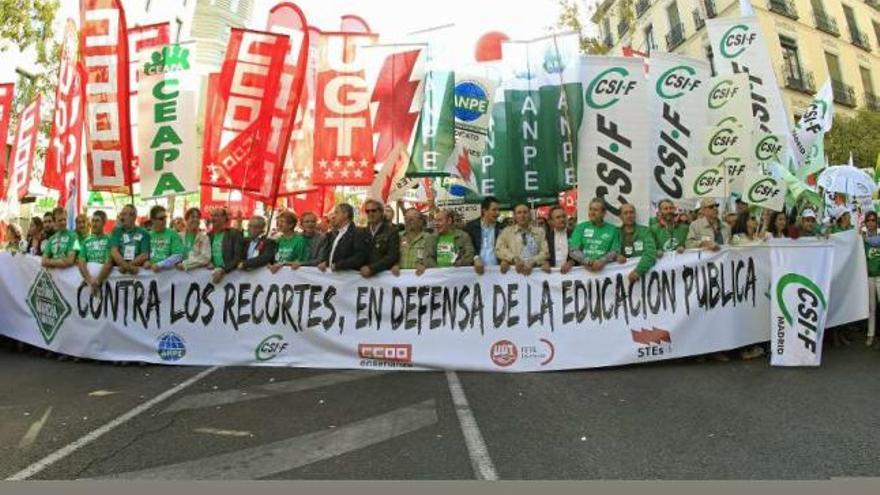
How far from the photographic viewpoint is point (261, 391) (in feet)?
20.0

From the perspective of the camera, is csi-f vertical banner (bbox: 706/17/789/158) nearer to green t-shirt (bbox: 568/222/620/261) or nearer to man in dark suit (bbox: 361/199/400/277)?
green t-shirt (bbox: 568/222/620/261)

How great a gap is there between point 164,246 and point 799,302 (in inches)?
279

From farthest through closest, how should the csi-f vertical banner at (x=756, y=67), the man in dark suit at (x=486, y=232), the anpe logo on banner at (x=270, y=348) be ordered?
the csi-f vertical banner at (x=756, y=67) < the man in dark suit at (x=486, y=232) < the anpe logo on banner at (x=270, y=348)

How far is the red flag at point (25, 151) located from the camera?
11703 mm

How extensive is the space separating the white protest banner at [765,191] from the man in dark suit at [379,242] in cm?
432

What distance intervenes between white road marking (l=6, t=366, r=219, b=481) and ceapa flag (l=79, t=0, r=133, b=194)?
11.7ft

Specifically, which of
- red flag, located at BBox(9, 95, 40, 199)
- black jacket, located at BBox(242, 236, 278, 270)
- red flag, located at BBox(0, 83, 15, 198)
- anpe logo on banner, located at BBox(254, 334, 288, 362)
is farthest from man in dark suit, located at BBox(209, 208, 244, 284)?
red flag, located at BBox(9, 95, 40, 199)

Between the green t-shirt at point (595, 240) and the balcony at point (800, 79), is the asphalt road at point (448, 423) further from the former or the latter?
the balcony at point (800, 79)

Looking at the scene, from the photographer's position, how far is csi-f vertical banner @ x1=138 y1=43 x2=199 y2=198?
8.47 meters

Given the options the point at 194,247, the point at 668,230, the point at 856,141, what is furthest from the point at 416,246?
the point at 856,141

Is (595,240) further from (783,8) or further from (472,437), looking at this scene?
(783,8)

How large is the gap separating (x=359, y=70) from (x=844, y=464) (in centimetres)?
697

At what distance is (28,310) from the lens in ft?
28.0

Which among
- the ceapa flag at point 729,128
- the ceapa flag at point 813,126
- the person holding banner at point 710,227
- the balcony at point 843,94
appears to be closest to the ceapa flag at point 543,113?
the person holding banner at point 710,227
